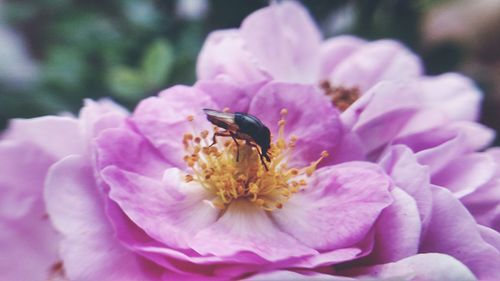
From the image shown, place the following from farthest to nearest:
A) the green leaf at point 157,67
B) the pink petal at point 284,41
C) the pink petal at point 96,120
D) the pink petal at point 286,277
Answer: the green leaf at point 157,67
the pink petal at point 284,41
the pink petal at point 96,120
the pink petal at point 286,277

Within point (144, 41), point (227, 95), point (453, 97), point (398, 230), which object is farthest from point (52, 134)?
point (144, 41)

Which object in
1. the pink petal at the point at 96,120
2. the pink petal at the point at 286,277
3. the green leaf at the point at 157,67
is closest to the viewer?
the pink petal at the point at 286,277

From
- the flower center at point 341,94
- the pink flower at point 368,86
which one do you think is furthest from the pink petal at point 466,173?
the flower center at point 341,94

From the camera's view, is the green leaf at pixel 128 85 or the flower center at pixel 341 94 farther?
the green leaf at pixel 128 85

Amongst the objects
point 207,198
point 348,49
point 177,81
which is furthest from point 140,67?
point 207,198

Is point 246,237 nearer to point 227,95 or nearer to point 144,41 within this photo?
point 227,95

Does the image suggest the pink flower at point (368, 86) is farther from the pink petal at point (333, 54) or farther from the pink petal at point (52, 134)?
the pink petal at point (52, 134)

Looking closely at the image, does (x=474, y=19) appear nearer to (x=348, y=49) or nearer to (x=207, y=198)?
(x=348, y=49)
